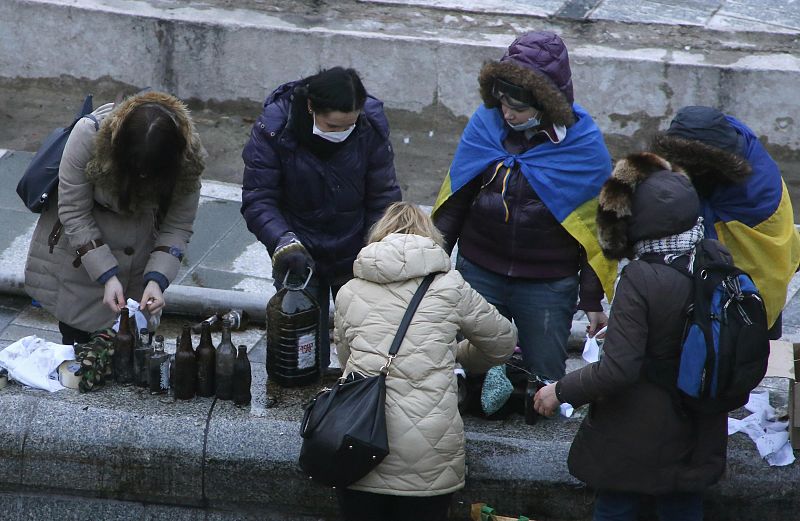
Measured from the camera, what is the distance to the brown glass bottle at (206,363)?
14.3 feet

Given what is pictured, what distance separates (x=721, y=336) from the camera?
3471 mm

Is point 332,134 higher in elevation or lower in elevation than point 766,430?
higher

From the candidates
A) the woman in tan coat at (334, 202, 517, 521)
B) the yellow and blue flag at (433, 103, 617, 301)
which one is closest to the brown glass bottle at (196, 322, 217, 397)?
the woman in tan coat at (334, 202, 517, 521)

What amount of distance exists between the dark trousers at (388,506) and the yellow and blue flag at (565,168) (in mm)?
1190

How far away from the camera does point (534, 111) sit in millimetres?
4340

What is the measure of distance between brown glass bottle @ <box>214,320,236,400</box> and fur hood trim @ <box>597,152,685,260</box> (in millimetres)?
1549

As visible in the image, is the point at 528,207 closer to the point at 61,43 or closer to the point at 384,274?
the point at 384,274

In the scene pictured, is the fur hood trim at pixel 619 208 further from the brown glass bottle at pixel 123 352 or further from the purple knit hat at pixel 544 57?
the brown glass bottle at pixel 123 352

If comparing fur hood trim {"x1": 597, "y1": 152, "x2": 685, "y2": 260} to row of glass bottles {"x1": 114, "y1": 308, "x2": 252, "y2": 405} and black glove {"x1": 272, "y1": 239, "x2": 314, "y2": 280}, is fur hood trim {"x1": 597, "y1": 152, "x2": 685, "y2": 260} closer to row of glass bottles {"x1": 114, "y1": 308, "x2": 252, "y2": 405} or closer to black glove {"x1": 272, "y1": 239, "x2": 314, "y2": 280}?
black glove {"x1": 272, "y1": 239, "x2": 314, "y2": 280}

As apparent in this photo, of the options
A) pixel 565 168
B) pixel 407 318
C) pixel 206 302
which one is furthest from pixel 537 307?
pixel 206 302

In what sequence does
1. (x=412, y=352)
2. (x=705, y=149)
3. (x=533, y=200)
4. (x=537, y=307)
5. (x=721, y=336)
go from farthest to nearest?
1. (x=537, y=307)
2. (x=533, y=200)
3. (x=705, y=149)
4. (x=412, y=352)
5. (x=721, y=336)

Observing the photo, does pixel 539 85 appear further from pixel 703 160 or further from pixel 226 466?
pixel 226 466

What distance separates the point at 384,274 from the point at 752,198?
1539 millimetres

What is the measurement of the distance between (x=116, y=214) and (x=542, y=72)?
1.88 metres
